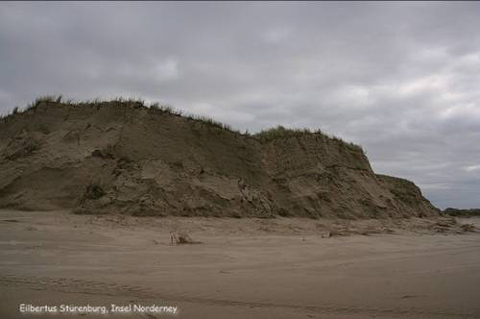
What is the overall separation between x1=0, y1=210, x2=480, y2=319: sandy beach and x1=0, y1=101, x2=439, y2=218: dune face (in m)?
2.63

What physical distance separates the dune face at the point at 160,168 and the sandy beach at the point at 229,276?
2631 mm

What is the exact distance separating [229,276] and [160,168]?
6.82 metres

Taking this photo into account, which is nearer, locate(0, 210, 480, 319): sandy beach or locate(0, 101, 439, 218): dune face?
locate(0, 210, 480, 319): sandy beach

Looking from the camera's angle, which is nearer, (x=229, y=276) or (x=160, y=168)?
(x=229, y=276)

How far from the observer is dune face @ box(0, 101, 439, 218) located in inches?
373

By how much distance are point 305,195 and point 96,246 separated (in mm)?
8442

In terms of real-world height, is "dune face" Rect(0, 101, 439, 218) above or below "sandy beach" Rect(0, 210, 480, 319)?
above

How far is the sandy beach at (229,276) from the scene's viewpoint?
9.95 ft

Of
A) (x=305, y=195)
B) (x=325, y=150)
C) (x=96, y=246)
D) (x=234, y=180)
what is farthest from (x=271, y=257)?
(x=325, y=150)

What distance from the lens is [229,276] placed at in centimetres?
394

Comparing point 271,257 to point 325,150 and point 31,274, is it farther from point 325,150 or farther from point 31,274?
point 325,150

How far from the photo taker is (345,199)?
13891 millimetres

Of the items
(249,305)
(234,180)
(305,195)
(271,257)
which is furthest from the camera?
(305,195)

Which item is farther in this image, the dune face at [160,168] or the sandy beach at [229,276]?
the dune face at [160,168]
